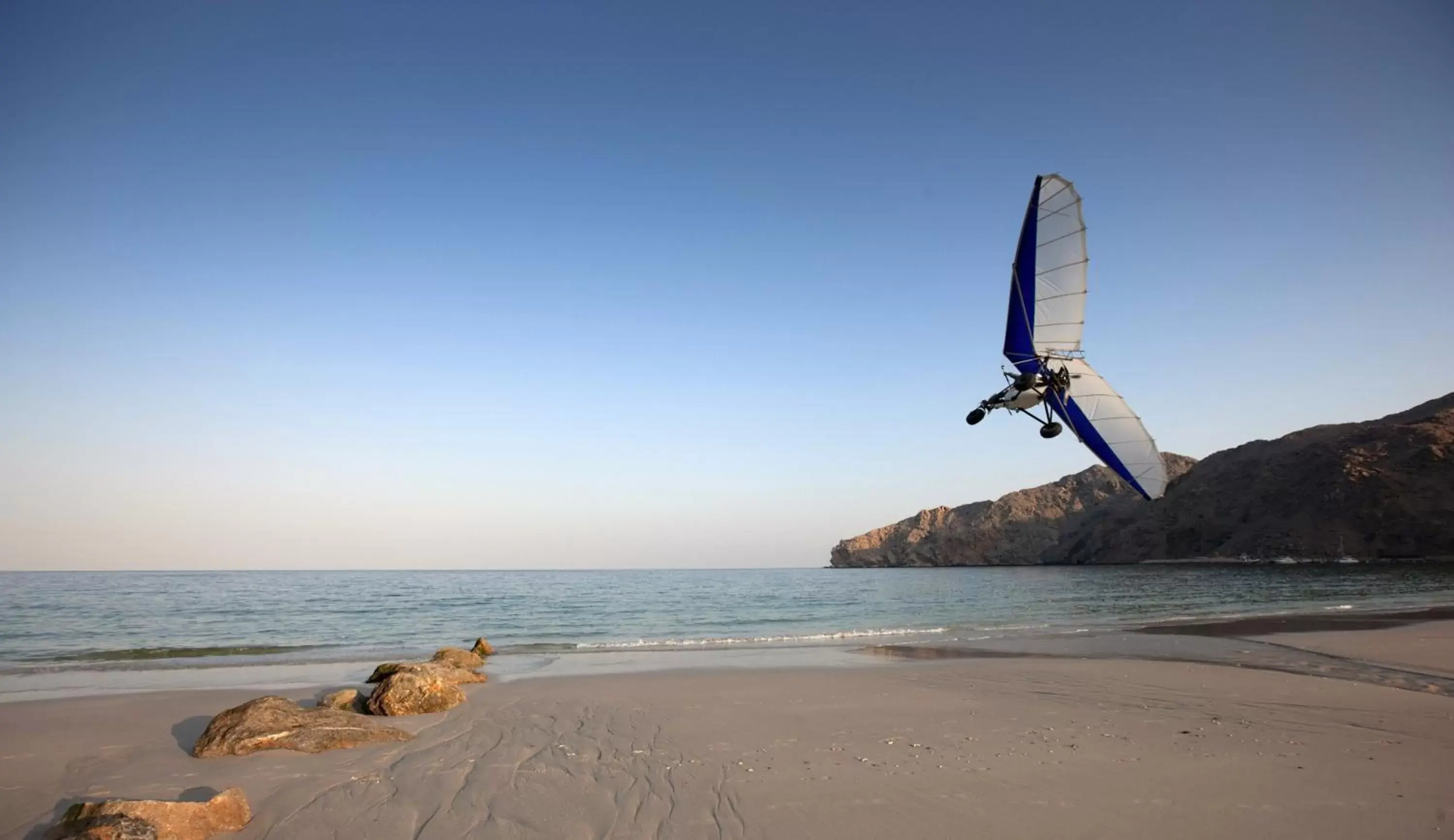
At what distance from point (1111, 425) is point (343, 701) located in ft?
42.3

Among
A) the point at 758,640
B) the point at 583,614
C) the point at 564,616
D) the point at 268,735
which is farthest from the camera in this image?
the point at 583,614

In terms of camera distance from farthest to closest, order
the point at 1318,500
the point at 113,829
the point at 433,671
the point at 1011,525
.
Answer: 1. the point at 1011,525
2. the point at 1318,500
3. the point at 433,671
4. the point at 113,829

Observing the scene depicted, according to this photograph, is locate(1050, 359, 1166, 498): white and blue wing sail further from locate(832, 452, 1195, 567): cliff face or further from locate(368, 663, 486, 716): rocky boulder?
locate(832, 452, 1195, 567): cliff face

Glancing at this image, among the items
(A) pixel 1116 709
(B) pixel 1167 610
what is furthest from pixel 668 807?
(B) pixel 1167 610

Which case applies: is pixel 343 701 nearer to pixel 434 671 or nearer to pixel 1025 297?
pixel 434 671

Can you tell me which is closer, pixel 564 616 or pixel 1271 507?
pixel 564 616

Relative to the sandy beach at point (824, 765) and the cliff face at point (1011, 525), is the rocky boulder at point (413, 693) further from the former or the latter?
the cliff face at point (1011, 525)

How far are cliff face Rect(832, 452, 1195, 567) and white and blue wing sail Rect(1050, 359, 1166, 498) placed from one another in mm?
141475

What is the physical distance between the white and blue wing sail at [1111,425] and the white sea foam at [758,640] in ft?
42.7

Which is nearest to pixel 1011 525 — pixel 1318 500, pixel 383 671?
pixel 1318 500

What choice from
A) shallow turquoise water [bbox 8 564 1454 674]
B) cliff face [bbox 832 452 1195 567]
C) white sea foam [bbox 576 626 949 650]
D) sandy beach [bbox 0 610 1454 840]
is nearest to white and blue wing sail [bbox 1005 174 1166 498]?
sandy beach [bbox 0 610 1454 840]

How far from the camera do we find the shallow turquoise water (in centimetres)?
Answer: 2145

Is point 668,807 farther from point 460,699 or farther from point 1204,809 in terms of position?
point 460,699

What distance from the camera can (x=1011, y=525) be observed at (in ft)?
512
